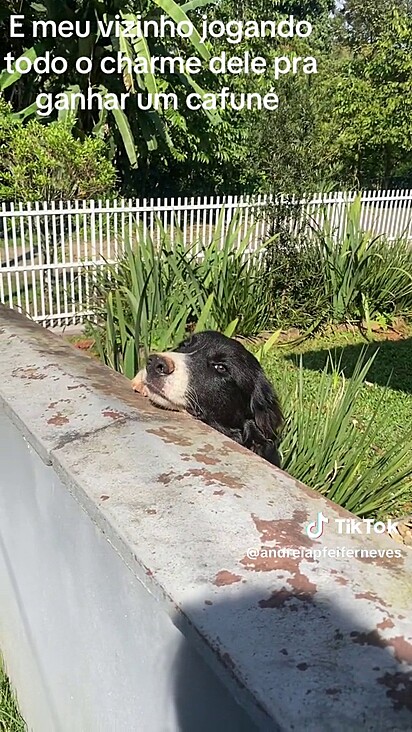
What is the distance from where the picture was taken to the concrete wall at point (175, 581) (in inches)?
33.1

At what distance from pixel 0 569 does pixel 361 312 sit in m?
7.52

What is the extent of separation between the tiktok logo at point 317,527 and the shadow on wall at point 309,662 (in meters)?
0.15

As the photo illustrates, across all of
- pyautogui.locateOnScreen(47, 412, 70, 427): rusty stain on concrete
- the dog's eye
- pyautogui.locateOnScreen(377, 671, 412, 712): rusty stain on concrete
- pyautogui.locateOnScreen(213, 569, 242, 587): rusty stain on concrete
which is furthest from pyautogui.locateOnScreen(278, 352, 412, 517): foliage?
pyautogui.locateOnScreen(377, 671, 412, 712): rusty stain on concrete

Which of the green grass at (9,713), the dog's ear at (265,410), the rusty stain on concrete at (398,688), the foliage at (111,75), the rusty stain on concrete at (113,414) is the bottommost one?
the green grass at (9,713)

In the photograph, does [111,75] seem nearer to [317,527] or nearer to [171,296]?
[171,296]

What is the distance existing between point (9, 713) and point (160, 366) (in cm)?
141

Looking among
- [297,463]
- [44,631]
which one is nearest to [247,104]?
[297,463]

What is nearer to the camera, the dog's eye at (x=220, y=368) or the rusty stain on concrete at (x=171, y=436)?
the rusty stain on concrete at (x=171, y=436)

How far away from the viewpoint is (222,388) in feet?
9.25

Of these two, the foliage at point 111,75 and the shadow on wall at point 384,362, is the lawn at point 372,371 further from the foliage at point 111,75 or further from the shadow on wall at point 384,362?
the foliage at point 111,75

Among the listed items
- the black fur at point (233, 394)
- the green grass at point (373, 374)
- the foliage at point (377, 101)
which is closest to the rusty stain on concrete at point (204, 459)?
the black fur at point (233, 394)

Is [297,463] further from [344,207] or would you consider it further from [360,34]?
[360,34]

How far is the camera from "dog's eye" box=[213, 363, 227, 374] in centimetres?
287

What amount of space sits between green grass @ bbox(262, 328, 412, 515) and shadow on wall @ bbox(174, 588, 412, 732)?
2.73 m
